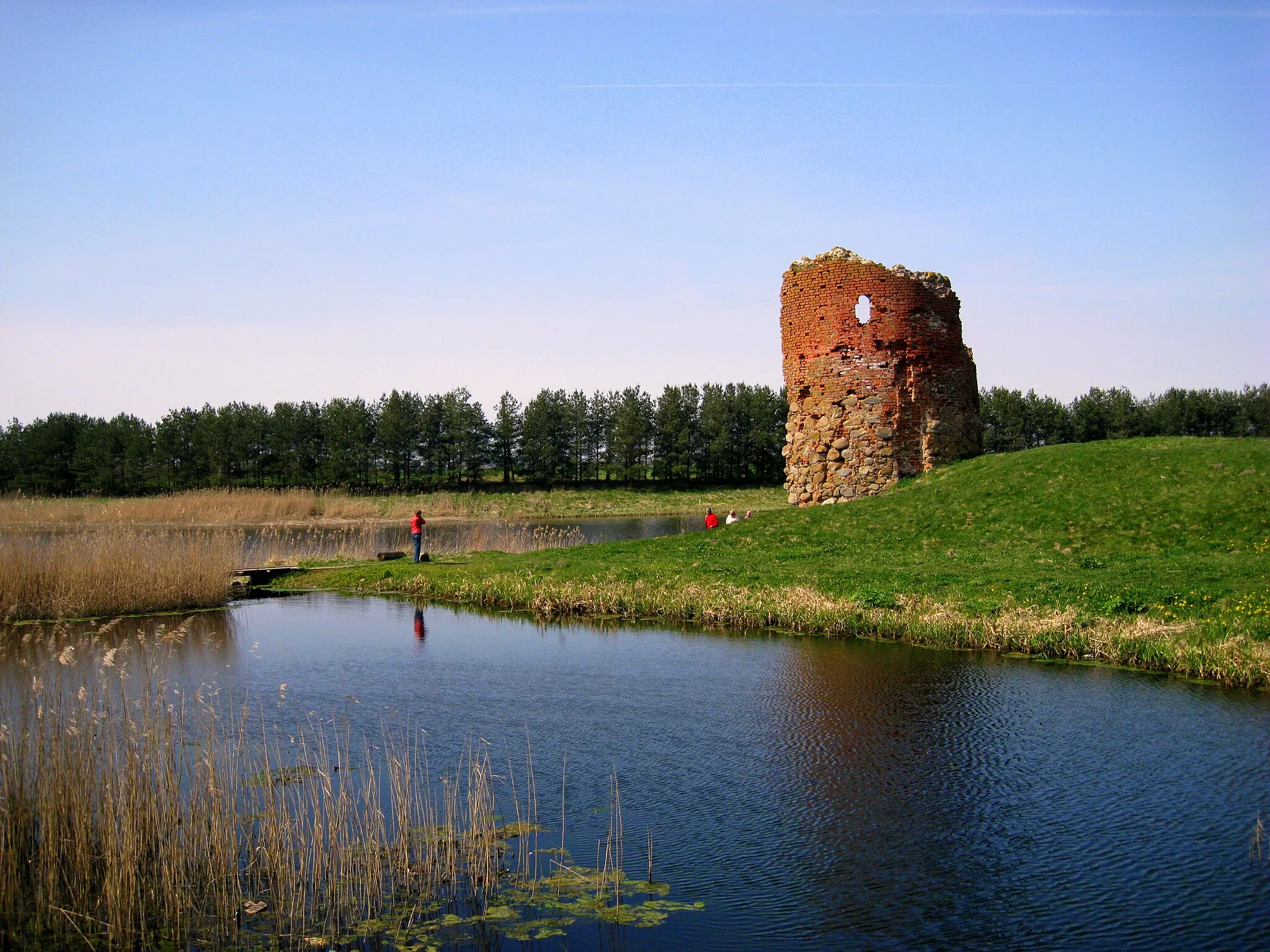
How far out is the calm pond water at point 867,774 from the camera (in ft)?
25.2

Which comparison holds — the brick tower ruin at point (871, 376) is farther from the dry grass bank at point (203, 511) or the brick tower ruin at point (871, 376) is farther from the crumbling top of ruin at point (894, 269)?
the dry grass bank at point (203, 511)

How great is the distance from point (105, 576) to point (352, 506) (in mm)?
33988

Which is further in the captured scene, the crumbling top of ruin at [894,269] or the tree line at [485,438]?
the tree line at [485,438]

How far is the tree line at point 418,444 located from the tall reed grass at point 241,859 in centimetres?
7262

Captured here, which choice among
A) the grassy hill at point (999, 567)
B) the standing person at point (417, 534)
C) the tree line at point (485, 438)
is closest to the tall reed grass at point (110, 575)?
the grassy hill at point (999, 567)

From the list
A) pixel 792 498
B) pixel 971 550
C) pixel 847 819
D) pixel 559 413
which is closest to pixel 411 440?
pixel 559 413

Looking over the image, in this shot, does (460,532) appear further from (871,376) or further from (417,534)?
(871,376)

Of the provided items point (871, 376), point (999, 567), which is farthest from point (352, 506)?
point (999, 567)

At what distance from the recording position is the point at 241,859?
342 inches

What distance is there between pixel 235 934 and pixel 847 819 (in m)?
5.38

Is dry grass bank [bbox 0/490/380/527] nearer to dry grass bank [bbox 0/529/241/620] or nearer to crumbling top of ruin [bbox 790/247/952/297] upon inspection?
dry grass bank [bbox 0/529/241/620]

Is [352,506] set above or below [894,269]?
below

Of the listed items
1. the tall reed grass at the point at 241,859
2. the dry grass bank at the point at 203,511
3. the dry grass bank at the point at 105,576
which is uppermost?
the dry grass bank at the point at 203,511

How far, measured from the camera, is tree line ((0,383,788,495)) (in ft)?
268
